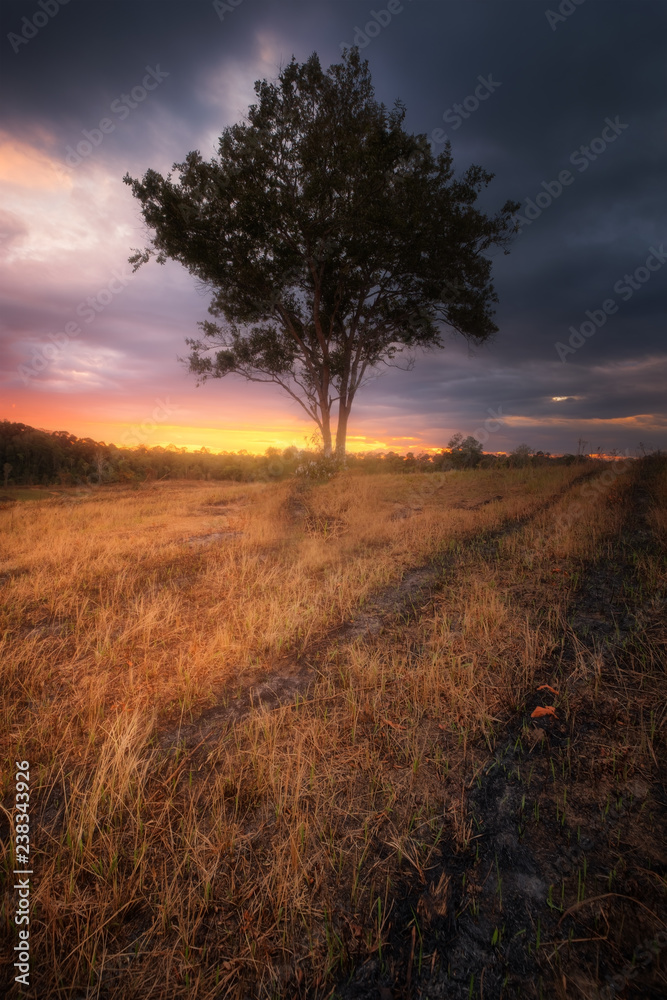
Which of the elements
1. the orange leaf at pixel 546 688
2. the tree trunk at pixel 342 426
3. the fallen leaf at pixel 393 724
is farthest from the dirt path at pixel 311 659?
the tree trunk at pixel 342 426

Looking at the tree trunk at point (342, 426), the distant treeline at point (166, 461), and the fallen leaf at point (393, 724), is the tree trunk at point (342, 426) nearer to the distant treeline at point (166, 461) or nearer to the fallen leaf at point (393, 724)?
the distant treeline at point (166, 461)

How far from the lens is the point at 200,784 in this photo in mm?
2381

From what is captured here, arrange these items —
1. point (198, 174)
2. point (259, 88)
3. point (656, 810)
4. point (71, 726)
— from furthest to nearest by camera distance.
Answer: point (259, 88) → point (198, 174) → point (71, 726) → point (656, 810)

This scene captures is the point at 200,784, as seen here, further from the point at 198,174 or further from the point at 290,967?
the point at 198,174

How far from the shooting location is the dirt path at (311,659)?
9.59 feet

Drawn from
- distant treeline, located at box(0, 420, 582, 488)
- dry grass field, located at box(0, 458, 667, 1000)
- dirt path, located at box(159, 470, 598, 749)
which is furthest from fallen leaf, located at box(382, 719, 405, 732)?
distant treeline, located at box(0, 420, 582, 488)

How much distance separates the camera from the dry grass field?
1590mm

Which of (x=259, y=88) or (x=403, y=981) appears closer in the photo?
(x=403, y=981)

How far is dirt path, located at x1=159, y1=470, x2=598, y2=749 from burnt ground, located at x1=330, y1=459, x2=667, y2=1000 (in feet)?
5.25

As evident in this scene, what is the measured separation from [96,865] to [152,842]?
0.26 m

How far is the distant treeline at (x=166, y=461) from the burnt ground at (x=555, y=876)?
43.8ft

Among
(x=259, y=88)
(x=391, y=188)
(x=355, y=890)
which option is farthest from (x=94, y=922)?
(x=259, y=88)

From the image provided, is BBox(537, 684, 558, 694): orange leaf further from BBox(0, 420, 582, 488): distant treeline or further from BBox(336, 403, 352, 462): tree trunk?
BBox(336, 403, 352, 462): tree trunk

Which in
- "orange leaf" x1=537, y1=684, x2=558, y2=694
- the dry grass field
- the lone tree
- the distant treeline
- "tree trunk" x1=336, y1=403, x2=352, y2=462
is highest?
the lone tree
